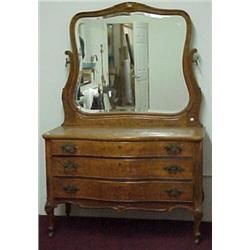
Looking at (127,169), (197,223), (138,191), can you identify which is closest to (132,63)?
(127,169)

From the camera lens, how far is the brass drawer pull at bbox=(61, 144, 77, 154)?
2.80 m

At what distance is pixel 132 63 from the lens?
317cm

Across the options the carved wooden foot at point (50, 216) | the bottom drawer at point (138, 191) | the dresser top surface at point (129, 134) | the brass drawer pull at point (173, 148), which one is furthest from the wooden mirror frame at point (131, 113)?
the carved wooden foot at point (50, 216)

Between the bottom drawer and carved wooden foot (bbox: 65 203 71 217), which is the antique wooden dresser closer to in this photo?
the bottom drawer

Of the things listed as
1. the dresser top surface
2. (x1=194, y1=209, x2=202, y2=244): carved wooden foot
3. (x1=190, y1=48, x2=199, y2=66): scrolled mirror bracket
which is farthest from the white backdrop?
(x1=194, y1=209, x2=202, y2=244): carved wooden foot

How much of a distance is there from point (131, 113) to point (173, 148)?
627mm

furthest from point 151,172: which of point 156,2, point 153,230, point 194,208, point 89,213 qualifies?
point 156,2

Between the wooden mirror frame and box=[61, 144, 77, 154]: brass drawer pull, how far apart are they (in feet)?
1.54

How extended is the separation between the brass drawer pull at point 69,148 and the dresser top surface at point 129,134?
62 mm

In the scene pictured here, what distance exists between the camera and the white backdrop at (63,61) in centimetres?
310

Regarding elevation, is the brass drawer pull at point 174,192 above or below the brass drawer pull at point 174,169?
below

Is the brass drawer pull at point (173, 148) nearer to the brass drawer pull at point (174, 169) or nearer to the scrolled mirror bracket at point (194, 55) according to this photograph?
the brass drawer pull at point (174, 169)
